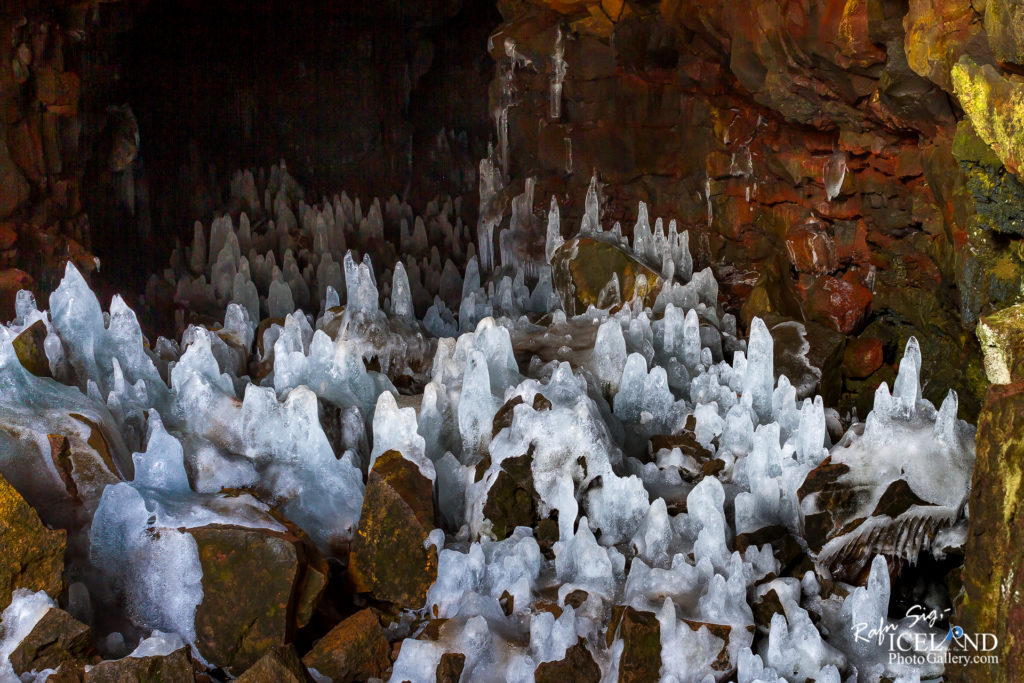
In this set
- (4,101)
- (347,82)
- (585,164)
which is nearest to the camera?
(4,101)

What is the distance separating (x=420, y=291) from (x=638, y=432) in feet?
19.9

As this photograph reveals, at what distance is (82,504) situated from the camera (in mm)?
6375

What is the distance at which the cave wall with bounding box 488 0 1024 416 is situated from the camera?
252 inches

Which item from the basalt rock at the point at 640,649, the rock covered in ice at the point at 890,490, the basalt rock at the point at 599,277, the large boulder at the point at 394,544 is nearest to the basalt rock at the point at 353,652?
the large boulder at the point at 394,544

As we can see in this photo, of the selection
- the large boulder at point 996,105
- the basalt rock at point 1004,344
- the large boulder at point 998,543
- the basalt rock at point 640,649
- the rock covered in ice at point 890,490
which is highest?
the large boulder at point 996,105

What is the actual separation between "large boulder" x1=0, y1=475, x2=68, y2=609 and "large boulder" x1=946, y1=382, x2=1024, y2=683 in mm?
5049

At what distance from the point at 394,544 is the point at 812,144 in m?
6.02

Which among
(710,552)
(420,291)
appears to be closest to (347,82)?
(420,291)

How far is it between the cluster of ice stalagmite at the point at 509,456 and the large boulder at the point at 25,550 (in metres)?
0.16

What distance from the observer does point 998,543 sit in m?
4.34

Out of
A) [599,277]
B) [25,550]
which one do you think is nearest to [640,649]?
[25,550]

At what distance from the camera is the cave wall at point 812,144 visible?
639cm

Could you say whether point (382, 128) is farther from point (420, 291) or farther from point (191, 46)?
point (420, 291)

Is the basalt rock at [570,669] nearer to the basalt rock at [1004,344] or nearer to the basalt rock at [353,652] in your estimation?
the basalt rock at [353,652]
